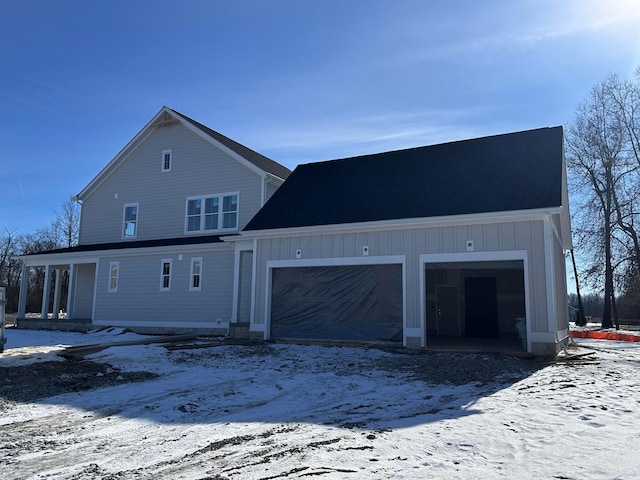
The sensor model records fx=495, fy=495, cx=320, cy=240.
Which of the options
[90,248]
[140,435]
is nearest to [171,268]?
[90,248]

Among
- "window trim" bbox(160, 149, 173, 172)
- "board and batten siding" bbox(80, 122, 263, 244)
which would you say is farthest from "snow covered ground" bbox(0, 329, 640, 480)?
"window trim" bbox(160, 149, 173, 172)

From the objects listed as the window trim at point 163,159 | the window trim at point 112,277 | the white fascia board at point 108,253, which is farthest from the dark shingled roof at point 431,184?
the window trim at point 112,277

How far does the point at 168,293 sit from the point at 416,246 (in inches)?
420

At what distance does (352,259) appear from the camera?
46.8 ft

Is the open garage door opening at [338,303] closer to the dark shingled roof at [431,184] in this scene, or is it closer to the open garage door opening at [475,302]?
Result: the dark shingled roof at [431,184]

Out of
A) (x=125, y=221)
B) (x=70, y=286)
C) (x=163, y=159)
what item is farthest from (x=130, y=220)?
(x=70, y=286)

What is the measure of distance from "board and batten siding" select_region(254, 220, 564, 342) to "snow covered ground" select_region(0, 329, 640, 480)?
242 cm

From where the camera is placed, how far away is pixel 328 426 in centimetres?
572

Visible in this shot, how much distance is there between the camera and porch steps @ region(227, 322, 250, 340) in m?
16.2

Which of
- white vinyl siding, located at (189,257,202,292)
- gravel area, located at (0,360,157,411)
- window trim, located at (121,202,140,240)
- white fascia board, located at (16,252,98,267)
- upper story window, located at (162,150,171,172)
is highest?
upper story window, located at (162,150,171,172)

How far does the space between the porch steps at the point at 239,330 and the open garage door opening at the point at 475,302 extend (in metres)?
6.64

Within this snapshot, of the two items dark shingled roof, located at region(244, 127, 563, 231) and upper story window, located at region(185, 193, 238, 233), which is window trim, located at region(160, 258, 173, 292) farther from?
dark shingled roof, located at region(244, 127, 563, 231)

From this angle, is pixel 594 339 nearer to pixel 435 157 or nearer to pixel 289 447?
pixel 435 157

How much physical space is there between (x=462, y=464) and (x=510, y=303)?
1494 cm
